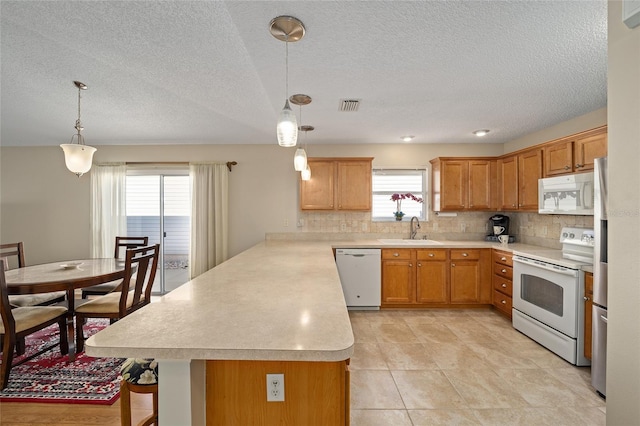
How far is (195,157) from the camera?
4590mm

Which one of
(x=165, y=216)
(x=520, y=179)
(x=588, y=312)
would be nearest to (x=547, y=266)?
(x=588, y=312)

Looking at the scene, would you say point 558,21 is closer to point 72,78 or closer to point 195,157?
point 72,78

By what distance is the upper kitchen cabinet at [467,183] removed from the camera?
165 inches

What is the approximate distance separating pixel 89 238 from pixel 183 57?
3976 millimetres

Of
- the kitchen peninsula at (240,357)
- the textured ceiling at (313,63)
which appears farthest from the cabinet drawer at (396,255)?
the kitchen peninsula at (240,357)

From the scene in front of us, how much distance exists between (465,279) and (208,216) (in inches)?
151

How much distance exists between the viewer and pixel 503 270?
11.8ft

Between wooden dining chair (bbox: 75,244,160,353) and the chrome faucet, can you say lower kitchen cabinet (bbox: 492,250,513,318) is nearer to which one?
the chrome faucet

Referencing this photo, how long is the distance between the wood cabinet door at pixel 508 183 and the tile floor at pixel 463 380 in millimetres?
1619

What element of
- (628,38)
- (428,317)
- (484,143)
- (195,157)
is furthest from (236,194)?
(628,38)

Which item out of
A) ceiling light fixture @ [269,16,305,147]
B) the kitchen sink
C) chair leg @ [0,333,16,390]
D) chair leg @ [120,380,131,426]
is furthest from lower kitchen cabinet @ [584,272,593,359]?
chair leg @ [0,333,16,390]

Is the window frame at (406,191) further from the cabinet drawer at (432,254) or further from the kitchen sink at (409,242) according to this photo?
the cabinet drawer at (432,254)

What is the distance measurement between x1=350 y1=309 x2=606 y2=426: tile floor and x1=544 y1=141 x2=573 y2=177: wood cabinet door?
6.01 ft

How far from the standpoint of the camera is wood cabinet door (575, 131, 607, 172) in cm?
265
